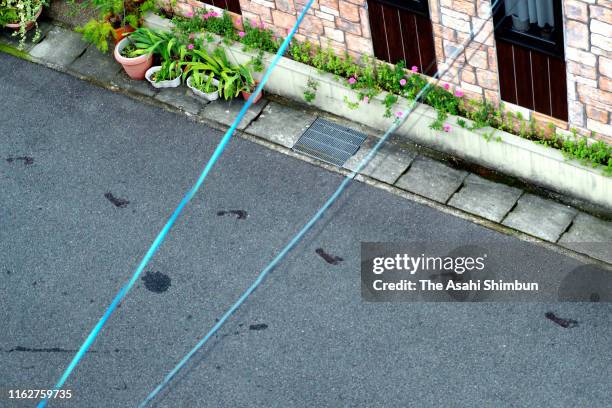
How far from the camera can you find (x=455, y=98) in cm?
1349

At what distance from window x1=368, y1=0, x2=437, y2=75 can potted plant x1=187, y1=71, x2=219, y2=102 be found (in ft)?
8.03

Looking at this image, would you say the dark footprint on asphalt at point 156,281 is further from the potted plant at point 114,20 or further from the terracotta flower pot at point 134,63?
the potted plant at point 114,20

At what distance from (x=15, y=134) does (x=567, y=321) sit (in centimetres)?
784

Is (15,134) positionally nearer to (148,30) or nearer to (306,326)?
(148,30)

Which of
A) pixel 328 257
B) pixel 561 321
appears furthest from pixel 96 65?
pixel 561 321

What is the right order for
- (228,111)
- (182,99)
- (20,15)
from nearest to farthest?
(228,111) < (182,99) < (20,15)

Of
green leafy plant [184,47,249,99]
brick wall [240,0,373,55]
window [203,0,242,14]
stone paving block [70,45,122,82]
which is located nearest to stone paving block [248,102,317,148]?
green leafy plant [184,47,249,99]

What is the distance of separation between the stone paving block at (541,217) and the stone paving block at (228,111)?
3.81 m

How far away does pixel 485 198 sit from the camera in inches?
523

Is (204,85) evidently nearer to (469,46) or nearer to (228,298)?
(228,298)

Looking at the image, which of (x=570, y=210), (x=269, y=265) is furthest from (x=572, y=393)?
(x=269, y=265)

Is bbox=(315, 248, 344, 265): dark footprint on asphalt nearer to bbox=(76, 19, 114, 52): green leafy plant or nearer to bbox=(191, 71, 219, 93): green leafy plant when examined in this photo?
bbox=(191, 71, 219, 93): green leafy plant

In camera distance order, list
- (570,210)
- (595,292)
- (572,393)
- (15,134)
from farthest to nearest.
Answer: (15,134) → (570,210) → (595,292) → (572,393)

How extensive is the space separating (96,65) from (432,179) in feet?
17.7
